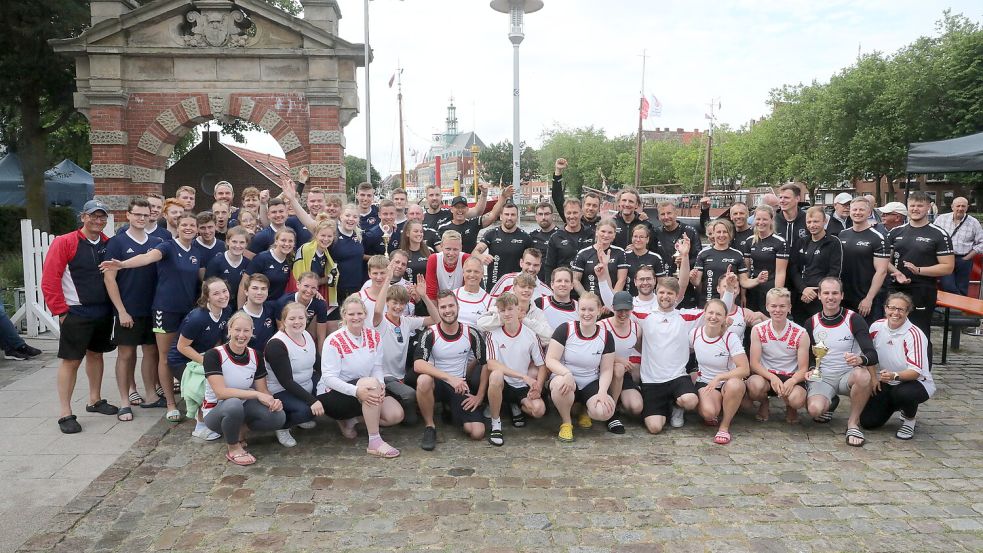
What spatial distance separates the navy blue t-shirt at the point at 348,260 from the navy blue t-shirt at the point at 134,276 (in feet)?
5.62

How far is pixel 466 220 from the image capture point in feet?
27.6

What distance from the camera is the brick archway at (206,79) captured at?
12773 millimetres

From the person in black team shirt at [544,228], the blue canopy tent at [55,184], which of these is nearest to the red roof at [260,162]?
the blue canopy tent at [55,184]

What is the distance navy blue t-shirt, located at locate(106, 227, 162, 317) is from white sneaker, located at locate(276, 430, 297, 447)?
6.11ft

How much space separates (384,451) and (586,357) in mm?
2025

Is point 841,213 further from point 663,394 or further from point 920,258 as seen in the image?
point 663,394

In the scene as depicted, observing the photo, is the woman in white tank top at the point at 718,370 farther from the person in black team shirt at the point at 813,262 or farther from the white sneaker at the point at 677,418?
the person in black team shirt at the point at 813,262

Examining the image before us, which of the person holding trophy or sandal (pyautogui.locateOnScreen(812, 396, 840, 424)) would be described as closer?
the person holding trophy

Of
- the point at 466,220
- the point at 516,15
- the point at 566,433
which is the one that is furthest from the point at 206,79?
the point at 566,433

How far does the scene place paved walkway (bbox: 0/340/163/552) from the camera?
4.43 metres

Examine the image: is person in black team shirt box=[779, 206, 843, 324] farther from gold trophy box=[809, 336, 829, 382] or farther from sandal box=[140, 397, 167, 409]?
sandal box=[140, 397, 167, 409]

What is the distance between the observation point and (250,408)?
5426mm

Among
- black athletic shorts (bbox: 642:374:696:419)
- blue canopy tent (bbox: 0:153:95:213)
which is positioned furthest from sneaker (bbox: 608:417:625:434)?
blue canopy tent (bbox: 0:153:95:213)

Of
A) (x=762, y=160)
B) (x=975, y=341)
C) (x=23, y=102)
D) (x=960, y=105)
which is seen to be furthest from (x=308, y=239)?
(x=762, y=160)
